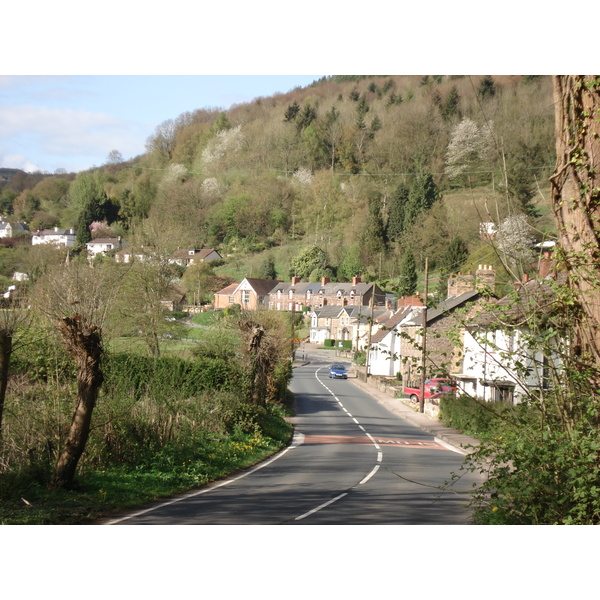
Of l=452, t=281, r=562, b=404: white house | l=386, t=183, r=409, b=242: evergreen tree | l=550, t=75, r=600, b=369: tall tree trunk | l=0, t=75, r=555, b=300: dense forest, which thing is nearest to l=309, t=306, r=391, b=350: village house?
l=0, t=75, r=555, b=300: dense forest

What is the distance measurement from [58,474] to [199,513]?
2.08m

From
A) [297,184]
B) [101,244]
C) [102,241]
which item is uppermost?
[297,184]

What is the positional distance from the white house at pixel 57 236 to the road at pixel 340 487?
29514 millimetres

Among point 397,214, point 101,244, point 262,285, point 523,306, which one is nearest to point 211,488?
point 523,306

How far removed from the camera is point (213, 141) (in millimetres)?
79062

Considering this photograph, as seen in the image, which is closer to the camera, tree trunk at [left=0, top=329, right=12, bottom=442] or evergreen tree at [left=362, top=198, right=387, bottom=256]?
tree trunk at [left=0, top=329, right=12, bottom=442]

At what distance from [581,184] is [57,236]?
159 ft

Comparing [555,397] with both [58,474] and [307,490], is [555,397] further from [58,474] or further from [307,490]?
[58,474]

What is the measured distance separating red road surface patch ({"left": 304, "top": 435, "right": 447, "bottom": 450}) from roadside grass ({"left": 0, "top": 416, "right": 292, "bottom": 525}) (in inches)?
139

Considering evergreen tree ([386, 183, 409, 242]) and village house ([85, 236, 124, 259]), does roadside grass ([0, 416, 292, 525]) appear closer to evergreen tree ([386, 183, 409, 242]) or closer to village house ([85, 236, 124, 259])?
evergreen tree ([386, 183, 409, 242])

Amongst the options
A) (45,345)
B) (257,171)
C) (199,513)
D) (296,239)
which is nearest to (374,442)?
(45,345)

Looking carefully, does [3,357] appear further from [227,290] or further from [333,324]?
[333,324]

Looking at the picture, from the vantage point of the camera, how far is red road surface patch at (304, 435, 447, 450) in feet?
57.6

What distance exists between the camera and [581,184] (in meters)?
Result: 5.01
